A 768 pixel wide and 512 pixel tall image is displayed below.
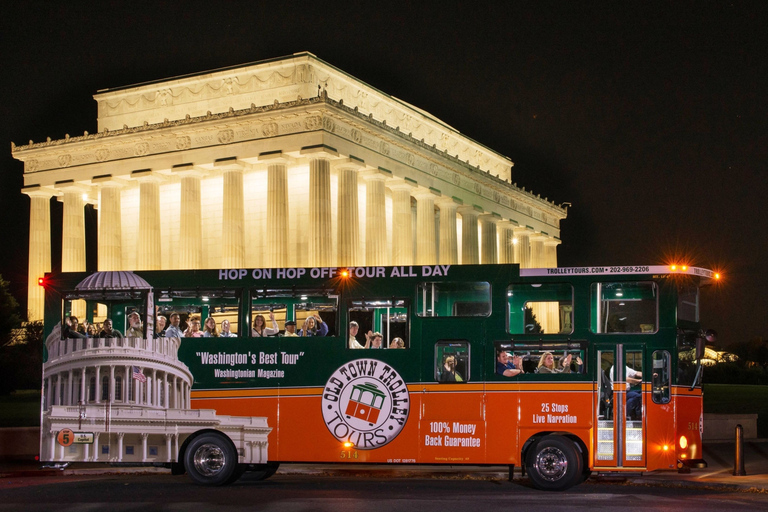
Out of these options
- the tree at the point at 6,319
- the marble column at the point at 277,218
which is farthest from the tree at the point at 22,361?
the marble column at the point at 277,218

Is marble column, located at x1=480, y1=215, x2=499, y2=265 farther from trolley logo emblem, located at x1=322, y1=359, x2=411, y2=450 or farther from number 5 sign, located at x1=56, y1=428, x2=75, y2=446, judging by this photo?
number 5 sign, located at x1=56, y1=428, x2=75, y2=446

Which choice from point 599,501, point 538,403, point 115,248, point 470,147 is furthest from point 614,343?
point 470,147

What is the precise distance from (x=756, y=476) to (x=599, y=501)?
Result: 5.93 meters

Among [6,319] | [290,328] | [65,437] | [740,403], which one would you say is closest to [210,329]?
[290,328]

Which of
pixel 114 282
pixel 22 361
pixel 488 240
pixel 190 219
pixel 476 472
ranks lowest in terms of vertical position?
pixel 476 472

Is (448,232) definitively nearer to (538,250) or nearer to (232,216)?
(232,216)

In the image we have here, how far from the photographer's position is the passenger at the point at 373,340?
727 inches

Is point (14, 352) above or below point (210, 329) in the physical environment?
below

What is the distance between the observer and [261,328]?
18.9 metres

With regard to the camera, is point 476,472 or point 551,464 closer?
point 551,464

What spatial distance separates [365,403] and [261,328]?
250 cm

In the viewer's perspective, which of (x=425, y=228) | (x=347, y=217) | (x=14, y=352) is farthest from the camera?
(x=425, y=228)

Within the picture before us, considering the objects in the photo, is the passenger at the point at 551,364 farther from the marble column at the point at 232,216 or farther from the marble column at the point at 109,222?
the marble column at the point at 109,222

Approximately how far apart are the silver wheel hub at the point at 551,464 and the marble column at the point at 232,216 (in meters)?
36.2
